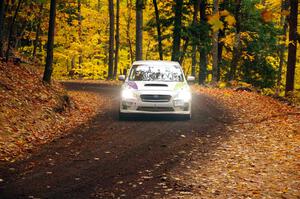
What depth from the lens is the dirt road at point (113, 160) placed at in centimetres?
627

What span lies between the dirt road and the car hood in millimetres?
1070

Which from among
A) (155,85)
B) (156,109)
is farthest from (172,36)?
(156,109)

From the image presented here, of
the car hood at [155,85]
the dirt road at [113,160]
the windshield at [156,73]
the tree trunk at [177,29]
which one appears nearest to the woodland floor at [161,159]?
the dirt road at [113,160]

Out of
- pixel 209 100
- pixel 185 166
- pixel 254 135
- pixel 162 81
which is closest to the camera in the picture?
pixel 185 166

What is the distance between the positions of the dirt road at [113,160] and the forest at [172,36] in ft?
17.3

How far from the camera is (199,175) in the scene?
7.24 m

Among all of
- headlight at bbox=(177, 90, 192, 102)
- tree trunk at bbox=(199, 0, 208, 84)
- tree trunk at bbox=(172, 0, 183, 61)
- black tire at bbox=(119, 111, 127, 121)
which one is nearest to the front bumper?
headlight at bbox=(177, 90, 192, 102)

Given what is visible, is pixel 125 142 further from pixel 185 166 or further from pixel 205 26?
pixel 205 26

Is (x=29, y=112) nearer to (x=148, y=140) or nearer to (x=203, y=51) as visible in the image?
(x=148, y=140)

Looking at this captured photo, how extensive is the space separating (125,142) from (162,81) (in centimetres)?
390

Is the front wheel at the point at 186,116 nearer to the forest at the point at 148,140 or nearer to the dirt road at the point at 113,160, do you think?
the forest at the point at 148,140

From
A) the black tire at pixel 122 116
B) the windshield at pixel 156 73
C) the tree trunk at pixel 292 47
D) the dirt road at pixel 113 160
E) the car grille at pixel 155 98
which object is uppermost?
the tree trunk at pixel 292 47

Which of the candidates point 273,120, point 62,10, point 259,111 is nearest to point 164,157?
point 273,120

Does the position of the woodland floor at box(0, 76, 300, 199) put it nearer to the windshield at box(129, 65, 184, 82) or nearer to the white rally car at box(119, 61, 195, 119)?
the white rally car at box(119, 61, 195, 119)
